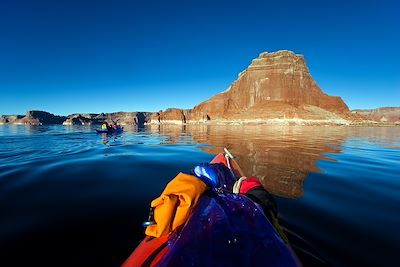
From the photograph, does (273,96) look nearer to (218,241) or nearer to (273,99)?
(273,99)

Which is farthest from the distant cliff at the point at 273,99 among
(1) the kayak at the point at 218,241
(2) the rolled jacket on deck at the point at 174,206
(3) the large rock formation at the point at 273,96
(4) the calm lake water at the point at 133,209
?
(2) the rolled jacket on deck at the point at 174,206

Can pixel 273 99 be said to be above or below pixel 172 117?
above

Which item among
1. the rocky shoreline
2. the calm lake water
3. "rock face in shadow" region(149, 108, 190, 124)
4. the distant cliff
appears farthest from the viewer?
"rock face in shadow" region(149, 108, 190, 124)

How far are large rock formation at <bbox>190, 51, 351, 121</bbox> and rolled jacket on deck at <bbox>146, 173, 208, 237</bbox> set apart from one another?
362 feet

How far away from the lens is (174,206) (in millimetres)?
2730

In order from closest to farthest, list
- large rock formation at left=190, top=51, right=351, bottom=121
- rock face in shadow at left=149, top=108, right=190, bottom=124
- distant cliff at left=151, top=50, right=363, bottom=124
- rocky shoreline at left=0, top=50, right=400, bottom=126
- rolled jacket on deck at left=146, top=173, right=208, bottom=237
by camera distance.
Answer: rolled jacket on deck at left=146, top=173, right=208, bottom=237 < rocky shoreline at left=0, top=50, right=400, bottom=126 < distant cliff at left=151, top=50, right=363, bottom=124 < large rock formation at left=190, top=51, right=351, bottom=121 < rock face in shadow at left=149, top=108, right=190, bottom=124

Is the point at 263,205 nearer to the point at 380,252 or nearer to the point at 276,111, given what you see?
the point at 380,252

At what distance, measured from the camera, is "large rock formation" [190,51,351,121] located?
115 meters

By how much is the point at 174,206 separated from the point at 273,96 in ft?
443

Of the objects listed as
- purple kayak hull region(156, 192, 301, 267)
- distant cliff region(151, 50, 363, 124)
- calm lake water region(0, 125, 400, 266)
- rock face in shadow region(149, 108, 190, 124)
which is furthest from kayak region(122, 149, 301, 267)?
rock face in shadow region(149, 108, 190, 124)

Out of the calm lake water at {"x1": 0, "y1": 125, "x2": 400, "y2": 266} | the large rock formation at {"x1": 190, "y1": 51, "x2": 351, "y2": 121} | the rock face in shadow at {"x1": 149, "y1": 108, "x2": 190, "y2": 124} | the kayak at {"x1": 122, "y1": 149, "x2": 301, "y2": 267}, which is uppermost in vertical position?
the large rock formation at {"x1": 190, "y1": 51, "x2": 351, "y2": 121}

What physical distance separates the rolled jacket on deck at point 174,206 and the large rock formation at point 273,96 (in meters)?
110

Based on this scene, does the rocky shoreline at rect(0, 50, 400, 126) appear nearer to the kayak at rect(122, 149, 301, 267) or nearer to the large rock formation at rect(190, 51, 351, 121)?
the large rock formation at rect(190, 51, 351, 121)

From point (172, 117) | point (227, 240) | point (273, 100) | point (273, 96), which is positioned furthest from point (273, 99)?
point (227, 240)
